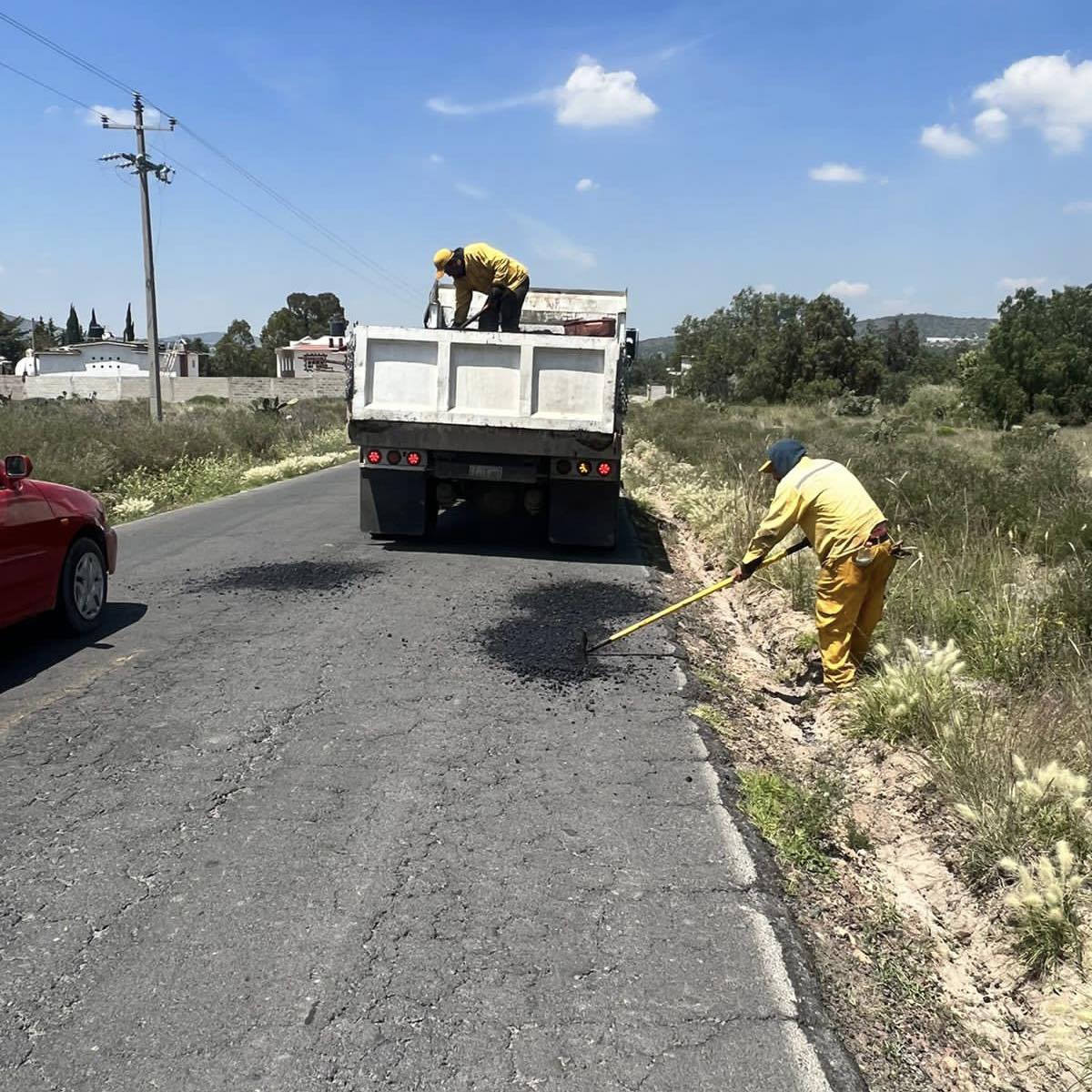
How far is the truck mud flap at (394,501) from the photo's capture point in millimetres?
9570

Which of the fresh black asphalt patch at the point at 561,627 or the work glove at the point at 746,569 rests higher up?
the work glove at the point at 746,569

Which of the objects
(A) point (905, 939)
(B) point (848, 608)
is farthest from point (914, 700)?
(A) point (905, 939)

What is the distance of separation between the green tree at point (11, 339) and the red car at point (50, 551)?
117211 millimetres

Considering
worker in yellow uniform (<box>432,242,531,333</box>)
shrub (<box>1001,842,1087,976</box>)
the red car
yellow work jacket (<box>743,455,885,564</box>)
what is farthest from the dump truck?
shrub (<box>1001,842,1087,976</box>)

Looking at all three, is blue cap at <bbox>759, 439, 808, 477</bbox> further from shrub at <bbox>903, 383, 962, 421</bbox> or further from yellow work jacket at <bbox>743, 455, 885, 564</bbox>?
shrub at <bbox>903, 383, 962, 421</bbox>

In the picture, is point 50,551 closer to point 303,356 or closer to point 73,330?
point 303,356

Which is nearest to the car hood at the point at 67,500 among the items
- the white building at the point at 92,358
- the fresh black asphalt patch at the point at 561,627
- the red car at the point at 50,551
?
the red car at the point at 50,551

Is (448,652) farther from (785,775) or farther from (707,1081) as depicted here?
(707,1081)

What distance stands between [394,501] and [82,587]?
3.73m

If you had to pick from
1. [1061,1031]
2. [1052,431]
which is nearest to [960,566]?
→ [1061,1031]

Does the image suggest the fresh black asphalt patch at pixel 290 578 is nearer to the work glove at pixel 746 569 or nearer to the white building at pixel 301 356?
the work glove at pixel 746 569

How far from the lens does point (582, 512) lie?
9508 millimetres

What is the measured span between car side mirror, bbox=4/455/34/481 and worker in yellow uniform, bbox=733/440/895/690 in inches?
170

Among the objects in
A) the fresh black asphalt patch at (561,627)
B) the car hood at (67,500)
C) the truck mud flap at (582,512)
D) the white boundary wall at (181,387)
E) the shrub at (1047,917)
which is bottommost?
the white boundary wall at (181,387)
